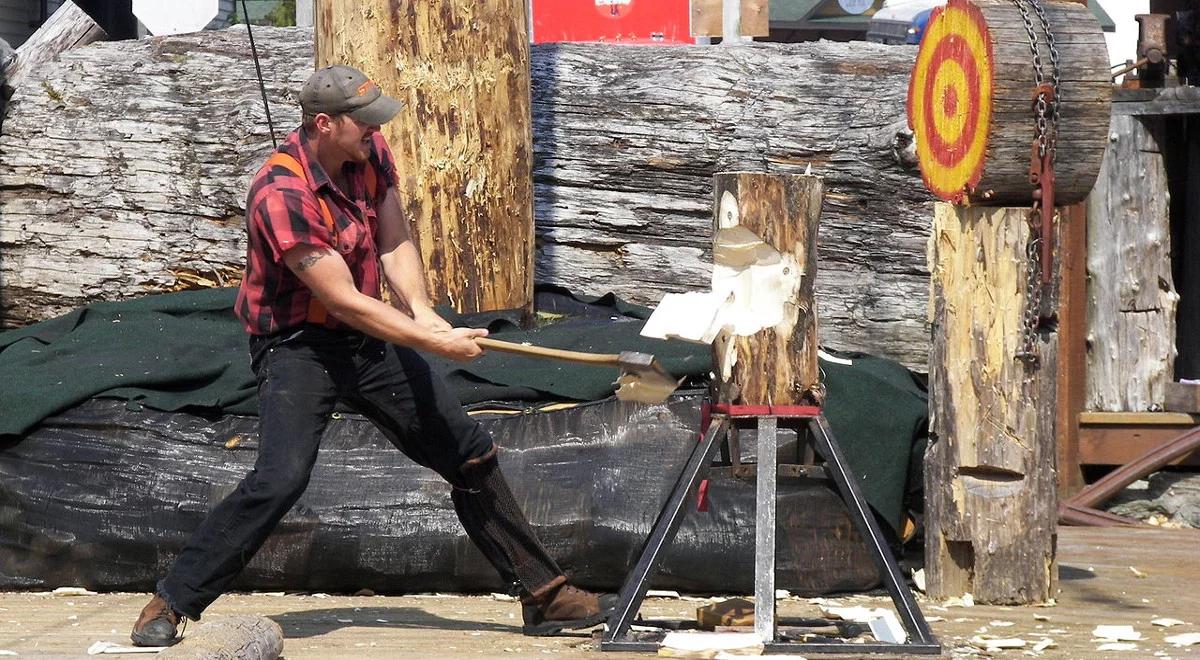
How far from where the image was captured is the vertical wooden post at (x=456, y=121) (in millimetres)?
6480

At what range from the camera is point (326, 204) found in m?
4.50

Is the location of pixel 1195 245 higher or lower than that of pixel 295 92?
lower

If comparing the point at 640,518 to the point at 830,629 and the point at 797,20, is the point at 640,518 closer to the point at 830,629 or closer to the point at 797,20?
the point at 830,629

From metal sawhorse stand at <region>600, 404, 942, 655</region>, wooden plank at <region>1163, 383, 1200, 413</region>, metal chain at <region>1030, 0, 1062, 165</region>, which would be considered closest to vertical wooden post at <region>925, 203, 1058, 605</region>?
metal chain at <region>1030, 0, 1062, 165</region>

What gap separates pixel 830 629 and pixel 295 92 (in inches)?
159

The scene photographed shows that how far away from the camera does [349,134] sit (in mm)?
4445

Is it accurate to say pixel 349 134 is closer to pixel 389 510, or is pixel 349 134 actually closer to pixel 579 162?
pixel 389 510

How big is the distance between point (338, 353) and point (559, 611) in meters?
1.06

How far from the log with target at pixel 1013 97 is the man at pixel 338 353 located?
1863 mm

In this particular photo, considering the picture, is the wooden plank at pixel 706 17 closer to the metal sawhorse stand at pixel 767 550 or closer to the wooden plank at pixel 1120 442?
the wooden plank at pixel 1120 442

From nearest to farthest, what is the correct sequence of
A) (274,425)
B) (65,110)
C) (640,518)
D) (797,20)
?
(274,425) < (640,518) < (65,110) < (797,20)

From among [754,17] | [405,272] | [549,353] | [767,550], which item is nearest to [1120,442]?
[767,550]

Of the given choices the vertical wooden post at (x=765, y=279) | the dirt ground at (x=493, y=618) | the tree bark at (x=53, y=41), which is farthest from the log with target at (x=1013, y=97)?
the tree bark at (x=53, y=41)

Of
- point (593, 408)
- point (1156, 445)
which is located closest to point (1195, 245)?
point (1156, 445)
